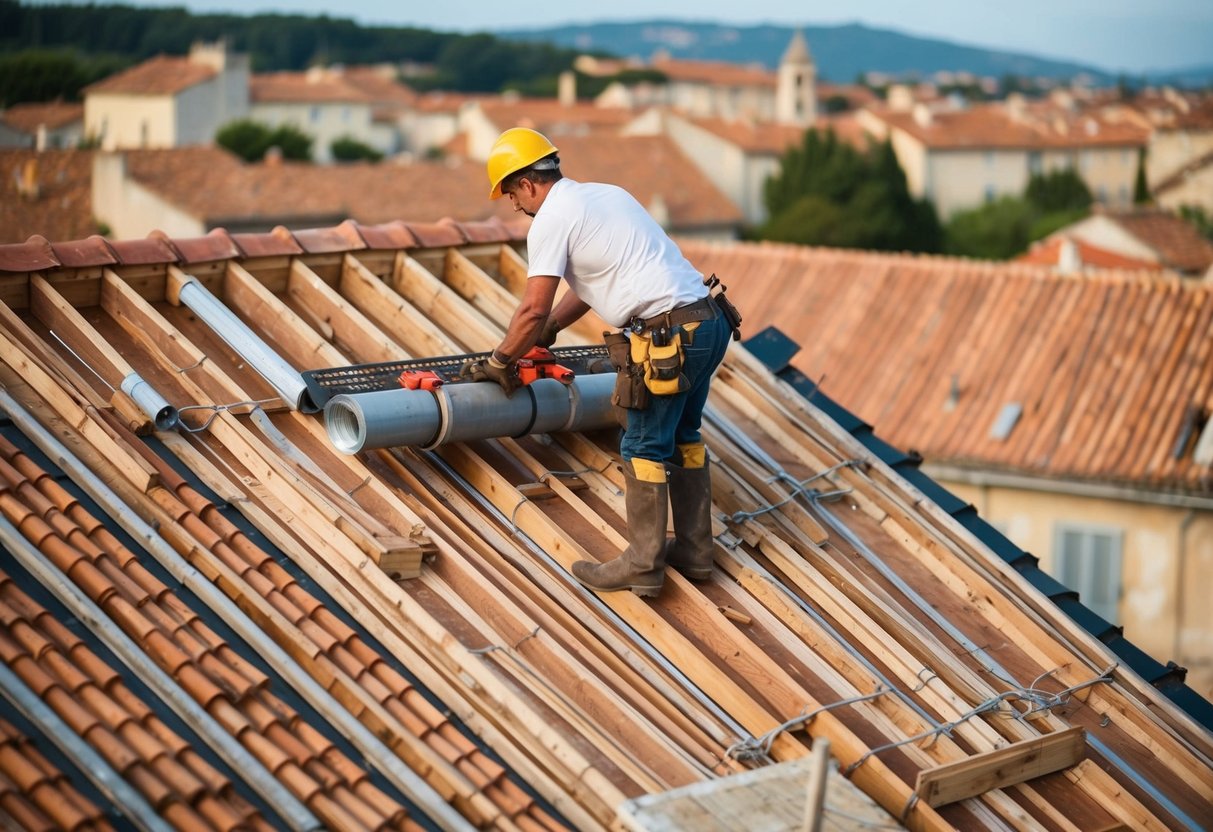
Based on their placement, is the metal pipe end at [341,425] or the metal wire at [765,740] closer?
the metal wire at [765,740]

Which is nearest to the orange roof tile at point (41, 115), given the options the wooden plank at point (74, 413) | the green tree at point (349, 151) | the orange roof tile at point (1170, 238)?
the green tree at point (349, 151)

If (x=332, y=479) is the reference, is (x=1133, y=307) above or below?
below

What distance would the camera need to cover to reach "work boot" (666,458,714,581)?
5.91 meters

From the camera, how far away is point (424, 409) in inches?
225

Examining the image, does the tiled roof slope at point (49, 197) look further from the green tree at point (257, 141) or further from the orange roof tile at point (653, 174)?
the green tree at point (257, 141)

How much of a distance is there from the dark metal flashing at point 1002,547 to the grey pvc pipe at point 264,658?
3.78m

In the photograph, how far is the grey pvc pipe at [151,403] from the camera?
5621 mm

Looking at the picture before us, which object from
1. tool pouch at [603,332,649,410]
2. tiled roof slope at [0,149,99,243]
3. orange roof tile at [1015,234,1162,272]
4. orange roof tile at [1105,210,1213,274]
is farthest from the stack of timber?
orange roof tile at [1105,210,1213,274]

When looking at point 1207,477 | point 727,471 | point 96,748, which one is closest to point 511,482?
point 727,471

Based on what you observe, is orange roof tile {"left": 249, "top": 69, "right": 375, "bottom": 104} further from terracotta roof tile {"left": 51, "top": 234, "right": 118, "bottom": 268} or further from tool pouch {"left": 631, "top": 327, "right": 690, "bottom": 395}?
tool pouch {"left": 631, "top": 327, "right": 690, "bottom": 395}

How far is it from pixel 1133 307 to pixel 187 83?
5635 cm

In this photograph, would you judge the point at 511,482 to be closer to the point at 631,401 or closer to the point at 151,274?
the point at 631,401

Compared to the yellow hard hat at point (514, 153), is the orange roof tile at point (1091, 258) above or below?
below

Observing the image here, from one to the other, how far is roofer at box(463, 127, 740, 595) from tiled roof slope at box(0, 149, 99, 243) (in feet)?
78.3
